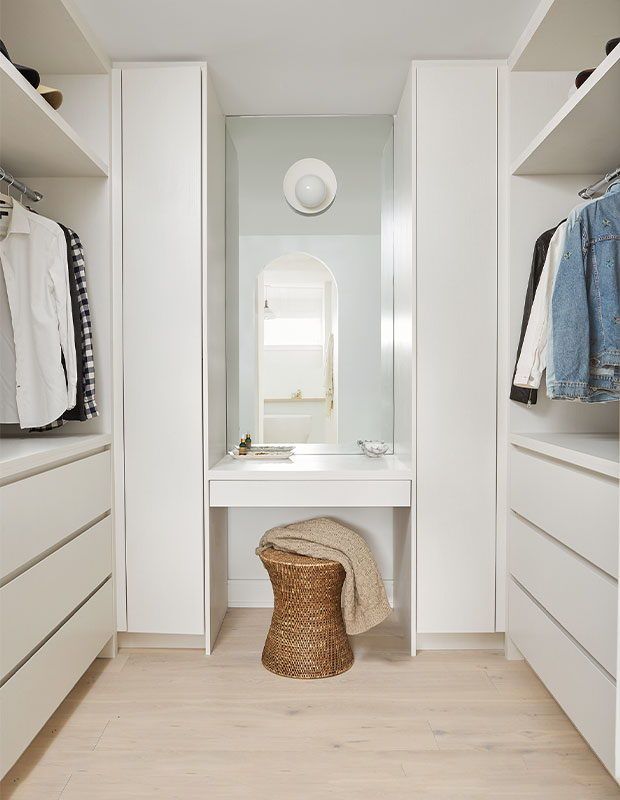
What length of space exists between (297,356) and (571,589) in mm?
1685

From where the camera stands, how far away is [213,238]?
2.74 meters

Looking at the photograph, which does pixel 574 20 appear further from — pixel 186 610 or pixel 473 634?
pixel 186 610

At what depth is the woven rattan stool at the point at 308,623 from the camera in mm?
2447

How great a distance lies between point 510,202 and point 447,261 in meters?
0.34

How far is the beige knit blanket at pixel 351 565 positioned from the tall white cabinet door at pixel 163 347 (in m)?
0.38

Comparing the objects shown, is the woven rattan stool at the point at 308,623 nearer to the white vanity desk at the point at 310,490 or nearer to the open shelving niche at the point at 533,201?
the white vanity desk at the point at 310,490

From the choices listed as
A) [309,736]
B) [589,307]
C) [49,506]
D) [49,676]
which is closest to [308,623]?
[309,736]

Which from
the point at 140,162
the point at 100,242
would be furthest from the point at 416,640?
the point at 140,162

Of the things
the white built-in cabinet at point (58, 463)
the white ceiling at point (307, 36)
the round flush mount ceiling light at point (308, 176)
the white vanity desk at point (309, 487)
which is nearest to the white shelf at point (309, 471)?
the white vanity desk at point (309, 487)

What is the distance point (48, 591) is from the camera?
1.92 metres

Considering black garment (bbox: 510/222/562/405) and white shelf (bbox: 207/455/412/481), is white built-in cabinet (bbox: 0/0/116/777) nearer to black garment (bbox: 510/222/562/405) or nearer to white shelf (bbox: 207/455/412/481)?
white shelf (bbox: 207/455/412/481)

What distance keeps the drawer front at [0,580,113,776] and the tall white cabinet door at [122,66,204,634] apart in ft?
0.80

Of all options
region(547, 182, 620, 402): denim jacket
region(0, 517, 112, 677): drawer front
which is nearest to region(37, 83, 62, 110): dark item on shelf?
region(0, 517, 112, 677): drawer front

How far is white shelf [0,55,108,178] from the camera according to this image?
1826 mm
